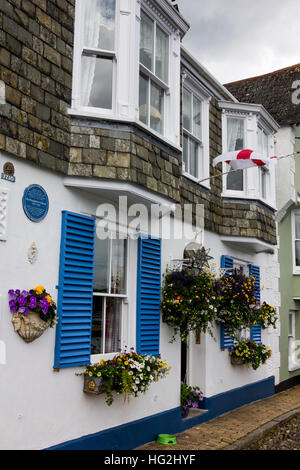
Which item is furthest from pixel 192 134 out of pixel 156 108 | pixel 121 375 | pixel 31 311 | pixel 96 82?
pixel 31 311

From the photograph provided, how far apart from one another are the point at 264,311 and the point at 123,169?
5.61 meters

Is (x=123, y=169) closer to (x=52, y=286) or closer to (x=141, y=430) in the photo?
(x=52, y=286)

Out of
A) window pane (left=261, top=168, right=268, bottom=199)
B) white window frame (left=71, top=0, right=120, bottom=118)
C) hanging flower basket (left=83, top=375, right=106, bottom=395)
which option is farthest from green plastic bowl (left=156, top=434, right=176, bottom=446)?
window pane (left=261, top=168, right=268, bottom=199)

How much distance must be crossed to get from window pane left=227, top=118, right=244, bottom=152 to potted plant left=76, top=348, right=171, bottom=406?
5674mm

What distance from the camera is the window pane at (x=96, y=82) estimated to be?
6254 mm

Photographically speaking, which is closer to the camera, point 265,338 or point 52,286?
point 52,286

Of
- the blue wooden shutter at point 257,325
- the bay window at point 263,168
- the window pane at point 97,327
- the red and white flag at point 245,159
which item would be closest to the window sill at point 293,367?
the blue wooden shutter at point 257,325

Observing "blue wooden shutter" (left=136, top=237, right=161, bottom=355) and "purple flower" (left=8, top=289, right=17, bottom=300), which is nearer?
"purple flower" (left=8, top=289, right=17, bottom=300)

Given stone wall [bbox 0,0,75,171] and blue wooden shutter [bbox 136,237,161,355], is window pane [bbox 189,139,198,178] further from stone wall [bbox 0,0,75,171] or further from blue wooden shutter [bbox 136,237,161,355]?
stone wall [bbox 0,0,75,171]

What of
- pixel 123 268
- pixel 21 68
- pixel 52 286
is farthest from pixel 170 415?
pixel 21 68

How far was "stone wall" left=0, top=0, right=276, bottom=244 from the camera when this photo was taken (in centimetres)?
517

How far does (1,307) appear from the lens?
15.9ft

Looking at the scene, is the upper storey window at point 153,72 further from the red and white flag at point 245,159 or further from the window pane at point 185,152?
the red and white flag at point 245,159

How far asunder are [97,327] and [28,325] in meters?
1.45
